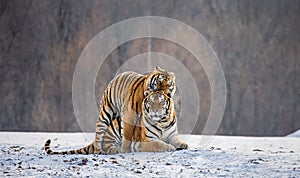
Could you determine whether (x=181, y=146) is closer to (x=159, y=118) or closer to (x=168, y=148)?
(x=168, y=148)

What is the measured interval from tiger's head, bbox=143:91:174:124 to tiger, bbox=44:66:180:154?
0.22ft

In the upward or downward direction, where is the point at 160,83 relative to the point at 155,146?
upward

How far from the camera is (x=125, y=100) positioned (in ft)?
15.1

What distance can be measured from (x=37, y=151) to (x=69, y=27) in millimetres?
5299

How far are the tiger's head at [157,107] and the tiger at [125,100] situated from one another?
0.22 feet

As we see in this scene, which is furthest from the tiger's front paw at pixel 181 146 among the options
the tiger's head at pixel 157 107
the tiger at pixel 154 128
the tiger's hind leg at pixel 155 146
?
the tiger's head at pixel 157 107

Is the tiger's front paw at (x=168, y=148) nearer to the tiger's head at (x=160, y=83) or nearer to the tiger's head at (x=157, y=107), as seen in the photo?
the tiger's head at (x=157, y=107)

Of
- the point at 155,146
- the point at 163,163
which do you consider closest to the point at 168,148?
the point at 155,146

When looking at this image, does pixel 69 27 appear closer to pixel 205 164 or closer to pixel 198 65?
pixel 198 65

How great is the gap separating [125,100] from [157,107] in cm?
39

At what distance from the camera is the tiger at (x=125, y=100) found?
4.41 m

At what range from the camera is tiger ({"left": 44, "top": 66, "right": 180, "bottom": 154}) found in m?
4.41

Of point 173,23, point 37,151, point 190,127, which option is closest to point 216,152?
point 37,151

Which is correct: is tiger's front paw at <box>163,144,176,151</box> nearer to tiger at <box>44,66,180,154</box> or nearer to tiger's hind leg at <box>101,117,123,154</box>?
tiger at <box>44,66,180,154</box>
